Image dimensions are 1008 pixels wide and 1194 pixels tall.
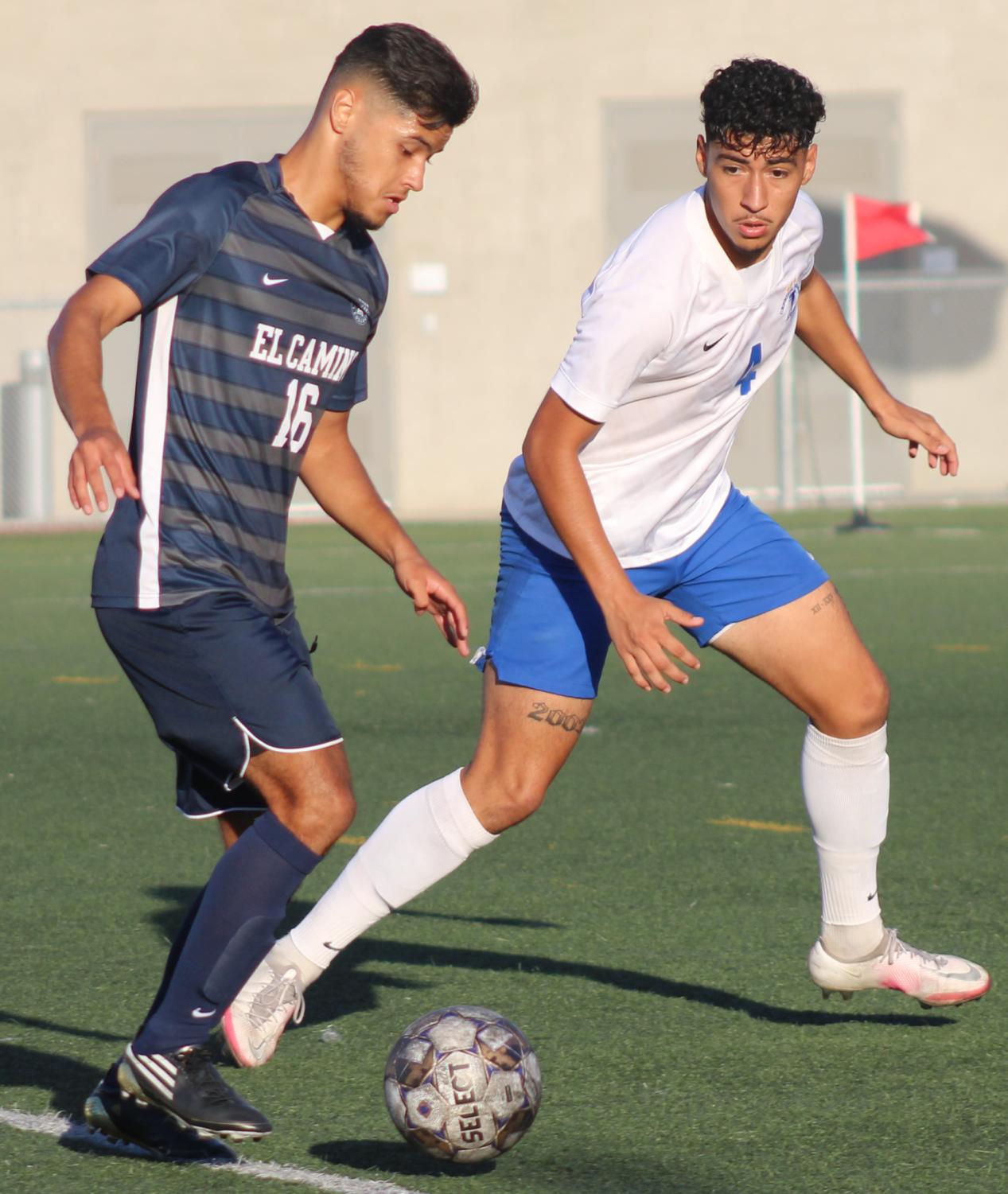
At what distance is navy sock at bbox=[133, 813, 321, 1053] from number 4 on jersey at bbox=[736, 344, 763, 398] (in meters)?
1.47

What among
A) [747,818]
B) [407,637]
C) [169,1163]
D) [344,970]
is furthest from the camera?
[407,637]

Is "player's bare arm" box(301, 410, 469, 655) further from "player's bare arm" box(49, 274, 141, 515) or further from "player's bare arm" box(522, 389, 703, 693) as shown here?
"player's bare arm" box(49, 274, 141, 515)

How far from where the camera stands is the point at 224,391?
363cm

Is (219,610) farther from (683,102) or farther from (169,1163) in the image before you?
(683,102)

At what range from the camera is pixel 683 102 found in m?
26.3

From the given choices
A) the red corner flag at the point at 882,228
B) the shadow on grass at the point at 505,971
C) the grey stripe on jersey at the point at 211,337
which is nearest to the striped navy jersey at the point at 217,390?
the grey stripe on jersey at the point at 211,337

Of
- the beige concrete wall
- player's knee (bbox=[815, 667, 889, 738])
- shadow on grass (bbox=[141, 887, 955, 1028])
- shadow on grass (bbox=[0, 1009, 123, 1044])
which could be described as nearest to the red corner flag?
the beige concrete wall

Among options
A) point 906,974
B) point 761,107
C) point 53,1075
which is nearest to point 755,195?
point 761,107

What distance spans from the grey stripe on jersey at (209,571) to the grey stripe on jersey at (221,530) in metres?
0.04

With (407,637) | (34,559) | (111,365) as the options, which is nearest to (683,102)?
(111,365)

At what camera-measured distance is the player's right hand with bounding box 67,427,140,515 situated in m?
3.12

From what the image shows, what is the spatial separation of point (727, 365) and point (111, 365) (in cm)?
2336

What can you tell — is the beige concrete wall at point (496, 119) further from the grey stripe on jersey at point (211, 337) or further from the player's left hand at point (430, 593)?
the grey stripe on jersey at point (211, 337)

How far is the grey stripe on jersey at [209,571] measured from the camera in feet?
11.7
